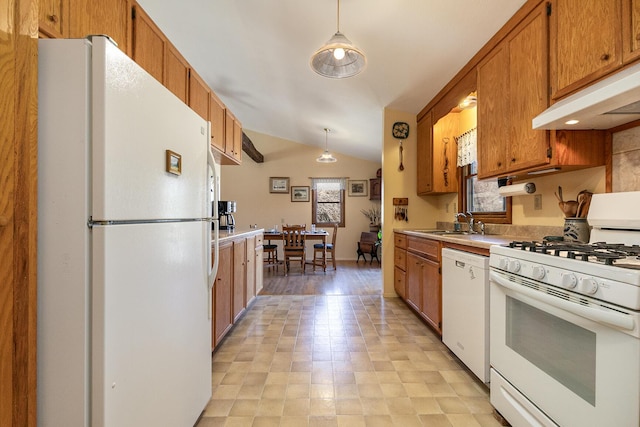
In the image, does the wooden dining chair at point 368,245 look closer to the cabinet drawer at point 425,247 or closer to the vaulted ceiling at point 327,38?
the vaulted ceiling at point 327,38

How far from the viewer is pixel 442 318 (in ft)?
7.63

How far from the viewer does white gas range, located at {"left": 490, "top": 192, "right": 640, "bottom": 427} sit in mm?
896

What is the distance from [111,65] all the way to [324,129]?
494cm

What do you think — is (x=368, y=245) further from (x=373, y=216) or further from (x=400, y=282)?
(x=400, y=282)

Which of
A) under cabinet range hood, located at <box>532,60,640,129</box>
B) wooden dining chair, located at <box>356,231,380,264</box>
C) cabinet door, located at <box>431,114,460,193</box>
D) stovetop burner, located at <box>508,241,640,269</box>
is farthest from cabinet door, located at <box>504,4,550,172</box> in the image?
wooden dining chair, located at <box>356,231,380,264</box>

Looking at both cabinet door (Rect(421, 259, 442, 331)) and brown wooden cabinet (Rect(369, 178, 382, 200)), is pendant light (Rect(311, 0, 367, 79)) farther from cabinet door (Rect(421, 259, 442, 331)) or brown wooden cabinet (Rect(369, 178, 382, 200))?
brown wooden cabinet (Rect(369, 178, 382, 200))

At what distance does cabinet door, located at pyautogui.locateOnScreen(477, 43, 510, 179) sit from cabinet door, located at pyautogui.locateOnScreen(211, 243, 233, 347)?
213 cm

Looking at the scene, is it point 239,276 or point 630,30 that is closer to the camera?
point 630,30

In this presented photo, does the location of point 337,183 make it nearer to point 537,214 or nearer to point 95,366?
point 537,214

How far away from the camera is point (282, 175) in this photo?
23.9 feet

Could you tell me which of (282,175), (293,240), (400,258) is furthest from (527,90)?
(282,175)

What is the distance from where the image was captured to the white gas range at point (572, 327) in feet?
2.94

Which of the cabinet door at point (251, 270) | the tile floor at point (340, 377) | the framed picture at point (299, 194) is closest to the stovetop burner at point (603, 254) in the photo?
the tile floor at point (340, 377)

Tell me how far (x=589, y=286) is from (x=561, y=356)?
348 millimetres
